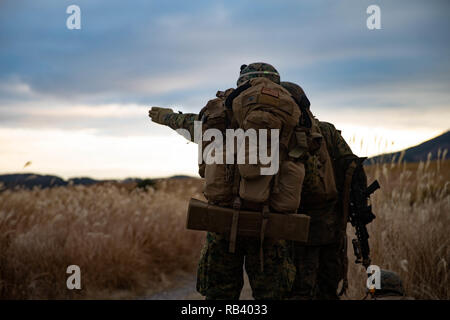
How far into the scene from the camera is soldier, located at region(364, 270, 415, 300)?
3.67 m

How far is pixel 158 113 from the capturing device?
3537 millimetres

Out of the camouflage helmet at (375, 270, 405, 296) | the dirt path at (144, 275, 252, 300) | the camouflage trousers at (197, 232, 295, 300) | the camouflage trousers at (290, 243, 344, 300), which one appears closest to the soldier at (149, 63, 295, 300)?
the camouflage trousers at (197, 232, 295, 300)

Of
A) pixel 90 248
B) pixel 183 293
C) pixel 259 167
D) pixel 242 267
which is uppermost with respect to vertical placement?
pixel 259 167

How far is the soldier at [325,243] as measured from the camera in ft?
11.7

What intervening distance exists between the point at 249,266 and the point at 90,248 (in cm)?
383

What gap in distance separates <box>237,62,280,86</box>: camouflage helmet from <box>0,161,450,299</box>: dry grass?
2.54 meters

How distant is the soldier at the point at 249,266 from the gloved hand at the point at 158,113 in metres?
0.68

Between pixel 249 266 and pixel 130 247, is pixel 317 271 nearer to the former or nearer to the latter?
pixel 249 266

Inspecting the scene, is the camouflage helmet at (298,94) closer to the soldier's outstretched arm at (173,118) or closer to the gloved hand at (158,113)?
the soldier's outstretched arm at (173,118)

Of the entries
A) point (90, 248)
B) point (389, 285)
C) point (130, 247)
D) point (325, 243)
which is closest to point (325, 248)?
point (325, 243)

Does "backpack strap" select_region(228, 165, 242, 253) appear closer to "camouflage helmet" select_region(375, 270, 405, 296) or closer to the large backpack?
the large backpack

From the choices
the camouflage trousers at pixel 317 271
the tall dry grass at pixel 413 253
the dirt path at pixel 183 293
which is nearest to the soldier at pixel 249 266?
Answer: the camouflage trousers at pixel 317 271

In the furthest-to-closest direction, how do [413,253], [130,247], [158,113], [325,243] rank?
[130,247] < [413,253] < [325,243] < [158,113]
